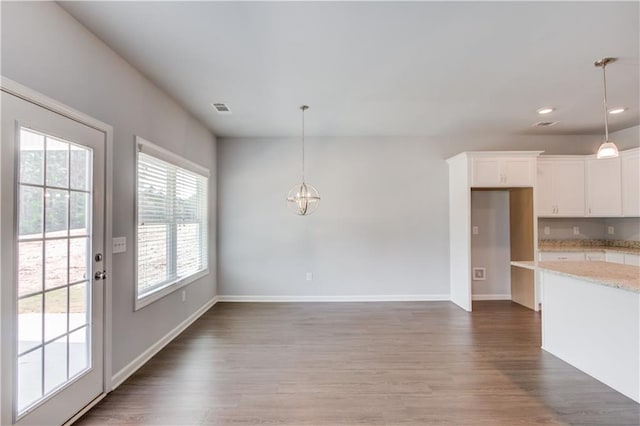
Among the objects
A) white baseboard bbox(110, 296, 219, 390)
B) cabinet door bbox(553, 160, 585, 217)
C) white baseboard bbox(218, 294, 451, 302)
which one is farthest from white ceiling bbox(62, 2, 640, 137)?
white baseboard bbox(218, 294, 451, 302)

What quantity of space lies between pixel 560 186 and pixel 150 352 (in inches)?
238

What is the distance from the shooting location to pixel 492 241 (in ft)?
16.7

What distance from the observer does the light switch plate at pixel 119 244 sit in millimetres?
2480

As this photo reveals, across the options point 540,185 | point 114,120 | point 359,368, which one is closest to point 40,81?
point 114,120

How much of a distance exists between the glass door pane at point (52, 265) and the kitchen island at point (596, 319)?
3.80 meters

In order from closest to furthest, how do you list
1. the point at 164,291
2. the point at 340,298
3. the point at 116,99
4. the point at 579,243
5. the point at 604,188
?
the point at 116,99
the point at 164,291
the point at 604,188
the point at 579,243
the point at 340,298

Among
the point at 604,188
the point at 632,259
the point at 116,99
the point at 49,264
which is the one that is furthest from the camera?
the point at 604,188

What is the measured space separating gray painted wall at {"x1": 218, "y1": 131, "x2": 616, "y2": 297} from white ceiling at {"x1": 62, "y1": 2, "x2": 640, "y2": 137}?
108cm

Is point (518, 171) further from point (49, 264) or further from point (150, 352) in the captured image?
point (49, 264)

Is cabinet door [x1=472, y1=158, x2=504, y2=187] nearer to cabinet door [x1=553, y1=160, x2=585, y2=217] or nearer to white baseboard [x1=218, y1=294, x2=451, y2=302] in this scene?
cabinet door [x1=553, y1=160, x2=585, y2=217]

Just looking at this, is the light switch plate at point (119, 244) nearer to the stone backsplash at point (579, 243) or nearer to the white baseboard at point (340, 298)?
the white baseboard at point (340, 298)

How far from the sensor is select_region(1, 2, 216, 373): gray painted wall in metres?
1.75

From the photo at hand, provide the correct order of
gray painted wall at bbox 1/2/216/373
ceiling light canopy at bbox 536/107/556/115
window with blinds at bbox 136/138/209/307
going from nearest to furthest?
gray painted wall at bbox 1/2/216/373 < window with blinds at bbox 136/138/209/307 < ceiling light canopy at bbox 536/107/556/115

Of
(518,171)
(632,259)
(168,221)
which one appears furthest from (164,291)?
(632,259)
